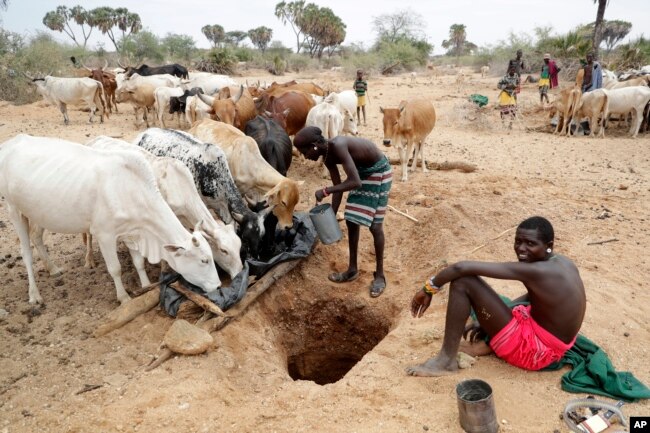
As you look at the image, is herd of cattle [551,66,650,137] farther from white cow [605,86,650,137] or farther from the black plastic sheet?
the black plastic sheet

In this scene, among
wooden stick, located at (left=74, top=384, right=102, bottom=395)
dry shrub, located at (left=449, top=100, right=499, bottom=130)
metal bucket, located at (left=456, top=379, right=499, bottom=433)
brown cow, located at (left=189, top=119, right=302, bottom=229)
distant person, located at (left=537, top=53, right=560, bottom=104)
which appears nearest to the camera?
metal bucket, located at (left=456, top=379, right=499, bottom=433)

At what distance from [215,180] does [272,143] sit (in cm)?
146

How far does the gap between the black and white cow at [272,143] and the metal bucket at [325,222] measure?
7.55 ft

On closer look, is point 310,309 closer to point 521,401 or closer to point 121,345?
point 121,345

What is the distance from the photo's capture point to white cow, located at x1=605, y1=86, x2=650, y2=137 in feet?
36.8

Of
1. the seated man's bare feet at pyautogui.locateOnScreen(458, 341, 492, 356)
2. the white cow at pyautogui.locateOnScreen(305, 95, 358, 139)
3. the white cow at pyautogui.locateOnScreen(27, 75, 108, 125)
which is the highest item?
the white cow at pyautogui.locateOnScreen(27, 75, 108, 125)

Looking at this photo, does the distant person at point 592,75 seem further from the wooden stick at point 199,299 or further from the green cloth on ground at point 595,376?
the wooden stick at point 199,299

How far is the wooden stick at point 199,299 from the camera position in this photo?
409cm

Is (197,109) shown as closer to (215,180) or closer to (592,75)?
(215,180)

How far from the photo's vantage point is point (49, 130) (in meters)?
12.3

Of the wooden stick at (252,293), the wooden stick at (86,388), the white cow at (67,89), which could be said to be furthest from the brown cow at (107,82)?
the wooden stick at (86,388)

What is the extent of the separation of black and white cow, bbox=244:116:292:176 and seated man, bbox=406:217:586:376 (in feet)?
12.4

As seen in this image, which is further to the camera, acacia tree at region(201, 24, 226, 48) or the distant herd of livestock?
acacia tree at region(201, 24, 226, 48)

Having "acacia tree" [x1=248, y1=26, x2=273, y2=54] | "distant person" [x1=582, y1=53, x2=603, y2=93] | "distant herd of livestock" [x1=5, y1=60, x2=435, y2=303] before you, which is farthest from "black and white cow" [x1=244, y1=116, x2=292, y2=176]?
"acacia tree" [x1=248, y1=26, x2=273, y2=54]
